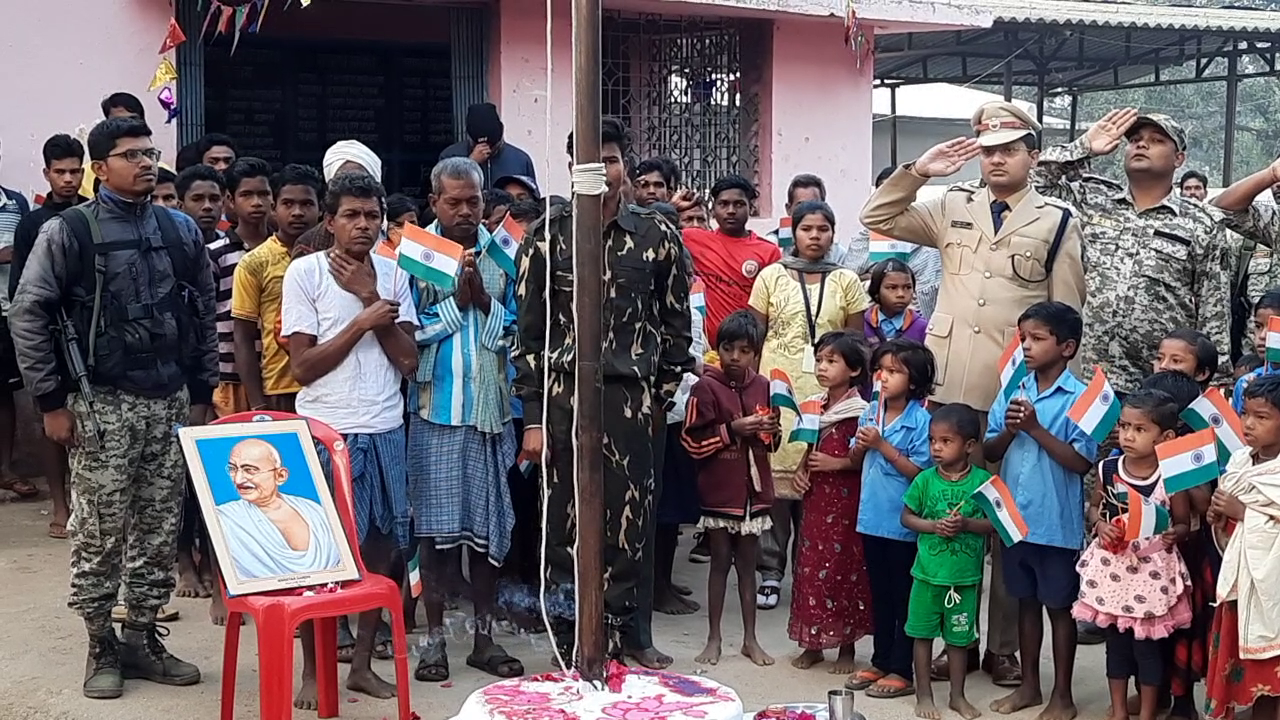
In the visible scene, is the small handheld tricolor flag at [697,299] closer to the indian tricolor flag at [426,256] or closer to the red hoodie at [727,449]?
the red hoodie at [727,449]

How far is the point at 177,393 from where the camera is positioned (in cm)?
498

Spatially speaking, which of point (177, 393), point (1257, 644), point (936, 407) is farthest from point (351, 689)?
point (1257, 644)

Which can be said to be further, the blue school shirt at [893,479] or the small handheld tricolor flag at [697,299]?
the small handheld tricolor flag at [697,299]

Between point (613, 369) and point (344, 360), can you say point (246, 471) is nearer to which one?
point (344, 360)

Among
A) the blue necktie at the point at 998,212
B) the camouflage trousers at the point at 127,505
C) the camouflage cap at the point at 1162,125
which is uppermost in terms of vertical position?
the camouflage cap at the point at 1162,125

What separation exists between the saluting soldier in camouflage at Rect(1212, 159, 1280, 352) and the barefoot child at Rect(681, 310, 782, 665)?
1.94 m

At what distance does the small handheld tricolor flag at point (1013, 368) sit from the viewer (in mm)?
4715

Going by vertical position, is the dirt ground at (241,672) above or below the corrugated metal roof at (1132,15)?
below

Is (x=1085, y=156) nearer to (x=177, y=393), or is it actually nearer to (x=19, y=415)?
(x=177, y=393)

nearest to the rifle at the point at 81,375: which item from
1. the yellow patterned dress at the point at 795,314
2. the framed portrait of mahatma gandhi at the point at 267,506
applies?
the framed portrait of mahatma gandhi at the point at 267,506

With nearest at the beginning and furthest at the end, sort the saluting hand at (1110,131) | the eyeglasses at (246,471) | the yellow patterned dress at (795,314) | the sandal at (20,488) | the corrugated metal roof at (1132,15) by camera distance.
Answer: the eyeglasses at (246,471), the saluting hand at (1110,131), the yellow patterned dress at (795,314), the sandal at (20,488), the corrugated metal roof at (1132,15)

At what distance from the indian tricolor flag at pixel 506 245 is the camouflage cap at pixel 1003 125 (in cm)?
173

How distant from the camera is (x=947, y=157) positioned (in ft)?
16.4

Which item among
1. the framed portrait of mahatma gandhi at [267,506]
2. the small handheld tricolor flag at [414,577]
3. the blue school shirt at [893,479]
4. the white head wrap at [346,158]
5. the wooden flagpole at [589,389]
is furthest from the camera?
the white head wrap at [346,158]
